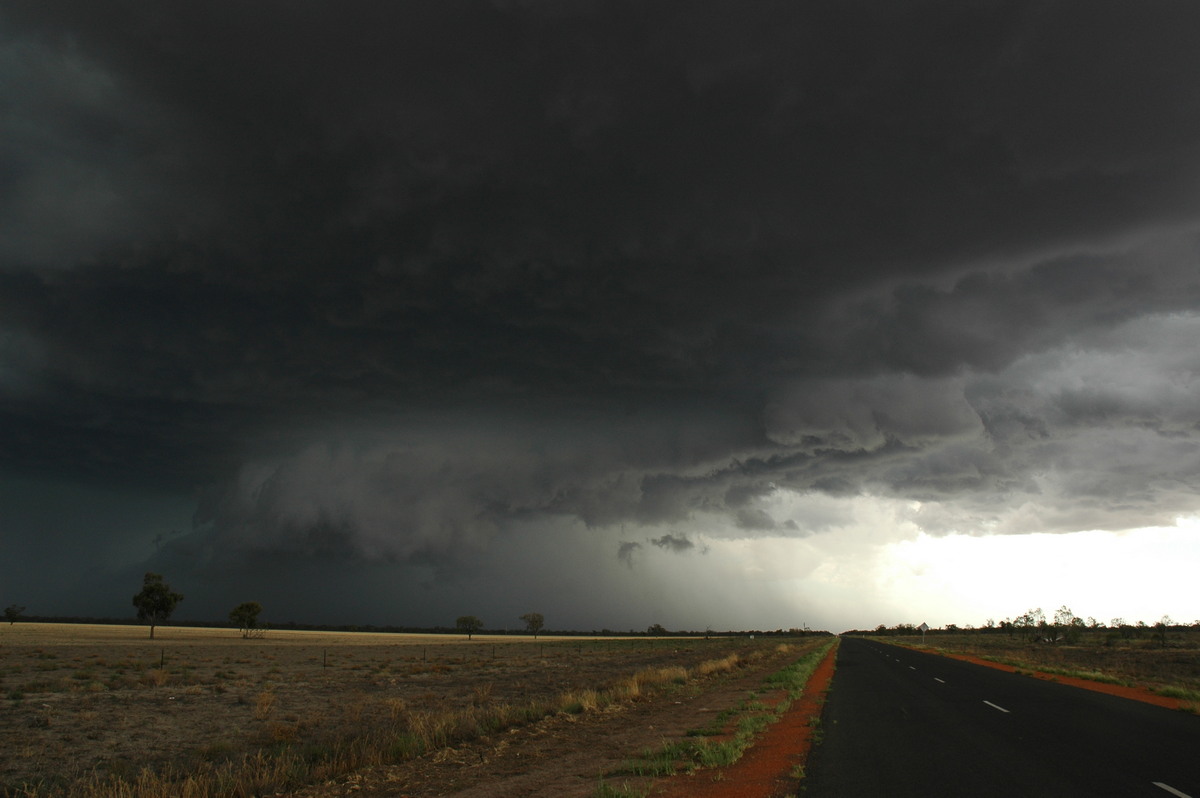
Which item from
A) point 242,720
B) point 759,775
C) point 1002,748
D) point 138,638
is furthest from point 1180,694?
point 138,638

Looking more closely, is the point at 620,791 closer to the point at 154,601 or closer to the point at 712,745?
the point at 712,745

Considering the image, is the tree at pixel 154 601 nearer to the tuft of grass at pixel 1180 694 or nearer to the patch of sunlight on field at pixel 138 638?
the patch of sunlight on field at pixel 138 638

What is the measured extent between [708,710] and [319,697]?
18938 millimetres

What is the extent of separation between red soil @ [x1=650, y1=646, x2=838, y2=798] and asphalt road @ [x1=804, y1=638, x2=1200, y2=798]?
1.34 feet

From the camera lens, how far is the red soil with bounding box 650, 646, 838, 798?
10.0 m

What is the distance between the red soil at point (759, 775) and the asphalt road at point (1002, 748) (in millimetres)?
409

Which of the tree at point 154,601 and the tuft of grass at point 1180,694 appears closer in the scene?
the tuft of grass at point 1180,694

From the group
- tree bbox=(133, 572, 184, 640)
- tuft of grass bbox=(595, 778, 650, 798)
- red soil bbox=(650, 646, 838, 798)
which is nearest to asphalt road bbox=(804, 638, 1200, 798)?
red soil bbox=(650, 646, 838, 798)

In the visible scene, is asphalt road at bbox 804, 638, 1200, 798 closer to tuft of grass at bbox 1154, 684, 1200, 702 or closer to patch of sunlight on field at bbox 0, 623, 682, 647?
tuft of grass at bbox 1154, 684, 1200, 702

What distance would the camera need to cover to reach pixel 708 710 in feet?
71.5

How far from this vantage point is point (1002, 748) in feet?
41.5

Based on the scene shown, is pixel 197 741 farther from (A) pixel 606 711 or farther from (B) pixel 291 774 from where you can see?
(A) pixel 606 711

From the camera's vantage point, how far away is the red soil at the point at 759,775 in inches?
395

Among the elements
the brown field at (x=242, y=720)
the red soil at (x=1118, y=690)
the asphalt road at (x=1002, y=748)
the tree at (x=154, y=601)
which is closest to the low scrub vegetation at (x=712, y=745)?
the asphalt road at (x=1002, y=748)
